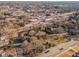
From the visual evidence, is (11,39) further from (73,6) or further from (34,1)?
(73,6)

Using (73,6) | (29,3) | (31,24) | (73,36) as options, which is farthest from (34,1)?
(73,36)

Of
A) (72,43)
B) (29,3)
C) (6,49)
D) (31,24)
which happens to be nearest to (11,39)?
(6,49)

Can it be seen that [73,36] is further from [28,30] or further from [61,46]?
[28,30]

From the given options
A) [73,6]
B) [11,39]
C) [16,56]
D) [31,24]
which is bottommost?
[16,56]

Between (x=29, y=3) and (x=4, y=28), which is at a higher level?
(x=29, y=3)

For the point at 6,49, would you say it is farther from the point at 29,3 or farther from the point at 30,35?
the point at 29,3

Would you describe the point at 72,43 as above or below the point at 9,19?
below
